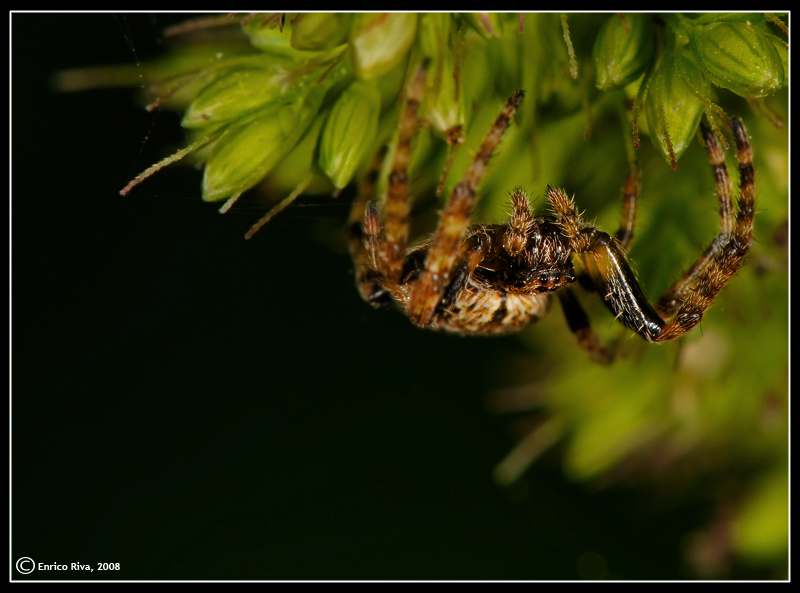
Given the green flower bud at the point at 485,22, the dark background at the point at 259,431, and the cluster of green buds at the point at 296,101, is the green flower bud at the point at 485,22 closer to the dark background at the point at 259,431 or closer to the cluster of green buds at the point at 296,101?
the cluster of green buds at the point at 296,101

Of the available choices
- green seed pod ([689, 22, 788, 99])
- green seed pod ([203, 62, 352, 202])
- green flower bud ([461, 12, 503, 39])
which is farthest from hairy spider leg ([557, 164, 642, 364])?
green seed pod ([203, 62, 352, 202])

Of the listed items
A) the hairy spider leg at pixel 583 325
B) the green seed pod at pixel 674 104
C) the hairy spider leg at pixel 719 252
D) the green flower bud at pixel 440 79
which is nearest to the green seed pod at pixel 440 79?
the green flower bud at pixel 440 79

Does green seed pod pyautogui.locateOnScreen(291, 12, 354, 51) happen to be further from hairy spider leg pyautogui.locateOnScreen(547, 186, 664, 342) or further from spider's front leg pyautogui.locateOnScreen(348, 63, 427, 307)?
hairy spider leg pyautogui.locateOnScreen(547, 186, 664, 342)

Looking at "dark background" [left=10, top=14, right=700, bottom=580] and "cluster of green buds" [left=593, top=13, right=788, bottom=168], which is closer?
"cluster of green buds" [left=593, top=13, right=788, bottom=168]

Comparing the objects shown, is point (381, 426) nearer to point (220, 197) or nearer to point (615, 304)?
point (615, 304)

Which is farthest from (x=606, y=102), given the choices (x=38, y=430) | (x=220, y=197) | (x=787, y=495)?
(x=38, y=430)

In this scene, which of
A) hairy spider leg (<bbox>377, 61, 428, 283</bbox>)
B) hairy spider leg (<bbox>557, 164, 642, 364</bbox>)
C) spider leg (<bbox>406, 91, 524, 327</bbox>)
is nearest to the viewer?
hairy spider leg (<bbox>377, 61, 428, 283</bbox>)

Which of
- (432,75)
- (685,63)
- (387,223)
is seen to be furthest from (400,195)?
(685,63)
